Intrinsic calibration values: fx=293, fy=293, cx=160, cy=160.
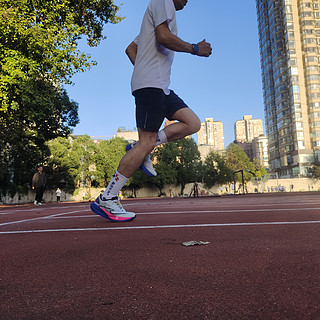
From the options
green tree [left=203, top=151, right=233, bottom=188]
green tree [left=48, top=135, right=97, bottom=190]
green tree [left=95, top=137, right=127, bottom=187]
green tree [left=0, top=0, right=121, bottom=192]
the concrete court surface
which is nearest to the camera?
the concrete court surface

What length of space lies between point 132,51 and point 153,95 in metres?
0.92

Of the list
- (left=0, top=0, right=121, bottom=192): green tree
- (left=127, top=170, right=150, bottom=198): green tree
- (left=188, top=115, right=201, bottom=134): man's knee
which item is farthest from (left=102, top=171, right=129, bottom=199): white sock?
(left=127, top=170, right=150, bottom=198): green tree

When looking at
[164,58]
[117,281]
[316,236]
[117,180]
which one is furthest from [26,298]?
[164,58]

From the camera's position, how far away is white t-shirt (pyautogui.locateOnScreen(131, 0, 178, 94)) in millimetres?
2727

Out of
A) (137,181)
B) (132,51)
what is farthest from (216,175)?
(132,51)

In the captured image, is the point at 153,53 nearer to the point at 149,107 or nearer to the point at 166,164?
the point at 149,107

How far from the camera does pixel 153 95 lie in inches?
107

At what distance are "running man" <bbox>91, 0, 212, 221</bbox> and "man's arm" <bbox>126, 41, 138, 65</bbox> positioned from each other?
14.5 inches

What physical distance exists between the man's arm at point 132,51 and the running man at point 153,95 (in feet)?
1.21

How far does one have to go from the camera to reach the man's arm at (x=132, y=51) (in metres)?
3.32

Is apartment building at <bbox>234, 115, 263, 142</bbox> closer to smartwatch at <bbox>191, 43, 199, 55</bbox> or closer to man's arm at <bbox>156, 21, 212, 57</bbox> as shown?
smartwatch at <bbox>191, 43, 199, 55</bbox>

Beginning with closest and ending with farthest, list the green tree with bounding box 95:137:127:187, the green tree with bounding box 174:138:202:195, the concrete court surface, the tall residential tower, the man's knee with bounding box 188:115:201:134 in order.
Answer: the concrete court surface < the man's knee with bounding box 188:115:201:134 < the green tree with bounding box 95:137:127:187 < the green tree with bounding box 174:138:202:195 < the tall residential tower

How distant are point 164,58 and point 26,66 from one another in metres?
6.93

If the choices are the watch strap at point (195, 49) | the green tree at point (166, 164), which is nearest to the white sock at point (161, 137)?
the watch strap at point (195, 49)
